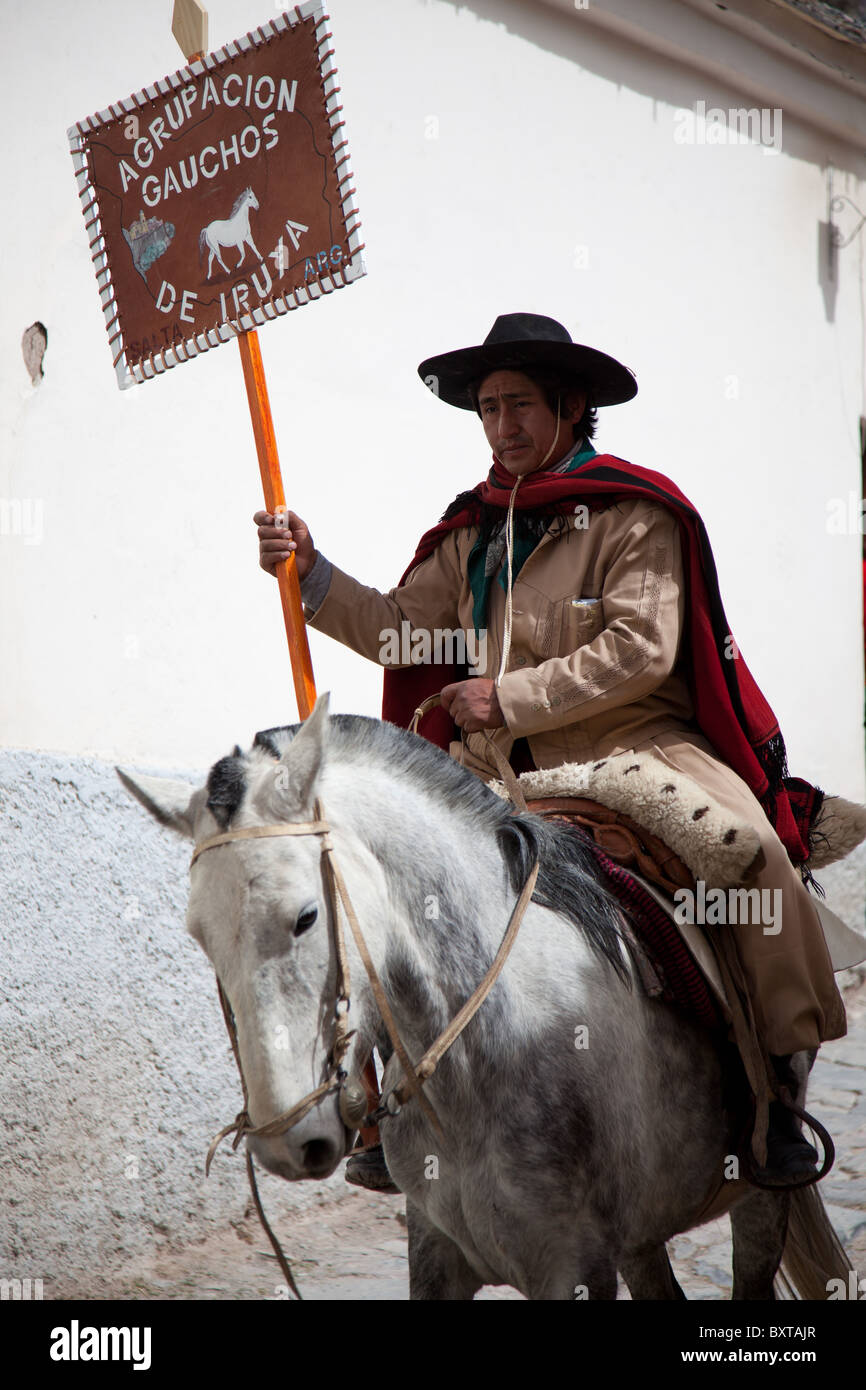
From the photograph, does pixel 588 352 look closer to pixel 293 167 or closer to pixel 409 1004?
pixel 293 167

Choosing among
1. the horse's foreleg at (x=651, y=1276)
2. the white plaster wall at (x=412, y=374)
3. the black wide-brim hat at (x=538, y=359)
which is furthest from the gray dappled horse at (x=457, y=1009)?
the white plaster wall at (x=412, y=374)

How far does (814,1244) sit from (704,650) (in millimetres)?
1612

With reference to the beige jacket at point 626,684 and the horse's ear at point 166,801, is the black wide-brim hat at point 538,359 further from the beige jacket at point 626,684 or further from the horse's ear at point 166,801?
the horse's ear at point 166,801

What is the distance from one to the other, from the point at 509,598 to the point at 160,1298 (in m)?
2.51

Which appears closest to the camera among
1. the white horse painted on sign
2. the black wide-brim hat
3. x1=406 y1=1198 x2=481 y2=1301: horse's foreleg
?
x1=406 y1=1198 x2=481 y2=1301: horse's foreleg

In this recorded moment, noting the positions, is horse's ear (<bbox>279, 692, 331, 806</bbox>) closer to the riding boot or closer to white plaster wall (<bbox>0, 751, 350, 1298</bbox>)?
the riding boot

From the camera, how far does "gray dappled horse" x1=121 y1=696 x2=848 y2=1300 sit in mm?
1908

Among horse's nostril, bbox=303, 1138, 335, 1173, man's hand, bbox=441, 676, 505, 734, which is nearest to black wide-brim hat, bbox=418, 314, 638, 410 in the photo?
man's hand, bbox=441, 676, 505, 734

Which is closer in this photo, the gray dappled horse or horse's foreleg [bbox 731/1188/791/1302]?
the gray dappled horse

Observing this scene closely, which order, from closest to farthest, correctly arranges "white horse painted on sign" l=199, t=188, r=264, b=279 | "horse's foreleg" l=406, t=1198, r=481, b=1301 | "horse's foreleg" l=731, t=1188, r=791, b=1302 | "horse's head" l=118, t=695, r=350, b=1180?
"horse's head" l=118, t=695, r=350, b=1180, "horse's foreleg" l=406, t=1198, r=481, b=1301, "white horse painted on sign" l=199, t=188, r=264, b=279, "horse's foreleg" l=731, t=1188, r=791, b=1302

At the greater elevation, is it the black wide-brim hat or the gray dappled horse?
the black wide-brim hat

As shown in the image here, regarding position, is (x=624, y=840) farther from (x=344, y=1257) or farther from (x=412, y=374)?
(x=412, y=374)

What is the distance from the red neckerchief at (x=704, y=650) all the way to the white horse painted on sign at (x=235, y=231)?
0.81 m

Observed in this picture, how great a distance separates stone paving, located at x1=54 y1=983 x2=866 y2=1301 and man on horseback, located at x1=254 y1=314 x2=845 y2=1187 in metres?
1.39
